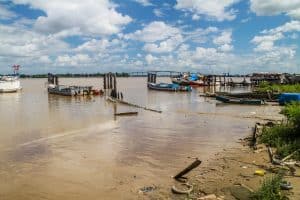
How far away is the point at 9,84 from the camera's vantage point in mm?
64438

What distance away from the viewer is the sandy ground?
8.51 metres

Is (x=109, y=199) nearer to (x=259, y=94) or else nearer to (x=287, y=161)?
(x=287, y=161)

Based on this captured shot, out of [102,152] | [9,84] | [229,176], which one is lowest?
[102,152]

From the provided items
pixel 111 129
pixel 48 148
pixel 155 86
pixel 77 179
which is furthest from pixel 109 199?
pixel 155 86

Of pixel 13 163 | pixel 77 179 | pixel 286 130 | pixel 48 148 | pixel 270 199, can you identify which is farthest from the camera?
pixel 48 148

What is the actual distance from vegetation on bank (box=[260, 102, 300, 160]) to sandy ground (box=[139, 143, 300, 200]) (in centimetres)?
53

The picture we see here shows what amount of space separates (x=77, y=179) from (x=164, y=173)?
2.81 m

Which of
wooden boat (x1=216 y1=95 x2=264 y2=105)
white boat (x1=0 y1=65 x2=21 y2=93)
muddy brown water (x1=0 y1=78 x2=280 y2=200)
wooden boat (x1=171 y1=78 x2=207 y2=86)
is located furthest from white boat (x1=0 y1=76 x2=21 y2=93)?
wooden boat (x1=216 y1=95 x2=264 y2=105)

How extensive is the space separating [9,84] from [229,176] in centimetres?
6228

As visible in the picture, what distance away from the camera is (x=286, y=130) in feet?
44.4

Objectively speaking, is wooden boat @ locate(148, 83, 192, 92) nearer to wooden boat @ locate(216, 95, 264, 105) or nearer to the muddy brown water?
wooden boat @ locate(216, 95, 264, 105)

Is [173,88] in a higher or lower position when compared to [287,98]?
lower

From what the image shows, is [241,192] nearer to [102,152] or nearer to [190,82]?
[102,152]

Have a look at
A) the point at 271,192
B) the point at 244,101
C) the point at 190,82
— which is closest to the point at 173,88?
the point at 190,82
